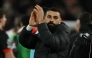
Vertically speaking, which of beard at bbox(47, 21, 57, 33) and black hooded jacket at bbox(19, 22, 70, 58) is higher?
beard at bbox(47, 21, 57, 33)

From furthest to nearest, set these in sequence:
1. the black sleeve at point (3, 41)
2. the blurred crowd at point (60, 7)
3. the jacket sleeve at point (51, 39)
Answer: the blurred crowd at point (60, 7), the black sleeve at point (3, 41), the jacket sleeve at point (51, 39)

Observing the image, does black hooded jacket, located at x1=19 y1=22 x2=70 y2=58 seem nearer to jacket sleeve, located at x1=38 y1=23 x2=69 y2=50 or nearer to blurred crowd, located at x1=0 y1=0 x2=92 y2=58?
jacket sleeve, located at x1=38 y1=23 x2=69 y2=50

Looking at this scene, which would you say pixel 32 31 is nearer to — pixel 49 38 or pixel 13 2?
pixel 49 38

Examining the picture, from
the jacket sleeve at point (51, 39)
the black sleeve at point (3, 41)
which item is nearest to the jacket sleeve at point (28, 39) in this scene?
the jacket sleeve at point (51, 39)

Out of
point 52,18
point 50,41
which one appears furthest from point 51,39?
point 52,18

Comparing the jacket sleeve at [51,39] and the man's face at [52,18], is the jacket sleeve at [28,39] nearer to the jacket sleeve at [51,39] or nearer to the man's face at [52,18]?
the man's face at [52,18]

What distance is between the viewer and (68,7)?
12125 mm

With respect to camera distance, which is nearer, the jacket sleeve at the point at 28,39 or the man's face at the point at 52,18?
the man's face at the point at 52,18

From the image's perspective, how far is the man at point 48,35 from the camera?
5.16 metres

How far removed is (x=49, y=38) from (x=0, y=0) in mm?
8590

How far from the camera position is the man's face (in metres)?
5.46

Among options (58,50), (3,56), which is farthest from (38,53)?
(3,56)

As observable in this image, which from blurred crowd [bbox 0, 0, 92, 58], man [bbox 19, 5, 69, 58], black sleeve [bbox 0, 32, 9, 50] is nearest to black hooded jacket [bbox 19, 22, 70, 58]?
man [bbox 19, 5, 69, 58]

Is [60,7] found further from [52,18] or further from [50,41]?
[50,41]
